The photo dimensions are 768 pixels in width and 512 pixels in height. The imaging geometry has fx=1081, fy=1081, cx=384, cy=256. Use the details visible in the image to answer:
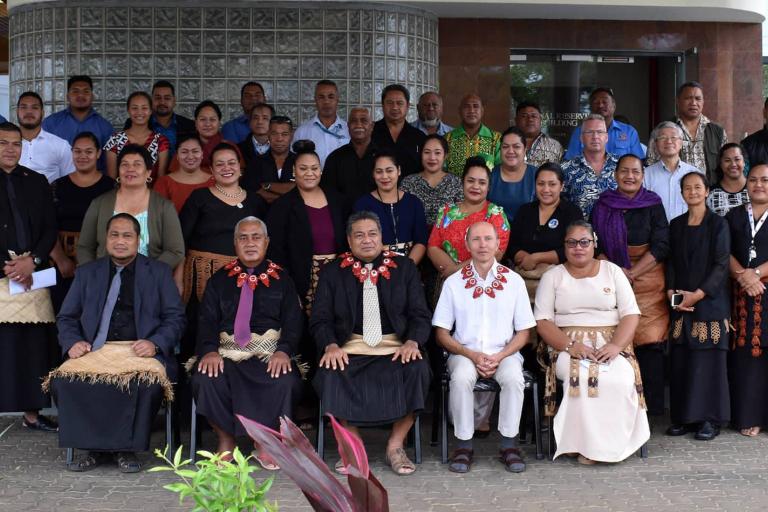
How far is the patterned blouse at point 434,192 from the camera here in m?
6.91

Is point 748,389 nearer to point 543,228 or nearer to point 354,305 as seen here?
point 543,228

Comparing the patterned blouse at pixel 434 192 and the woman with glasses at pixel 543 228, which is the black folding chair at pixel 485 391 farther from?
the patterned blouse at pixel 434 192

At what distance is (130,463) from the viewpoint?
5730 millimetres

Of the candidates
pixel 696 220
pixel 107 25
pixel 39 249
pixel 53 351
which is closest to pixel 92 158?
pixel 39 249

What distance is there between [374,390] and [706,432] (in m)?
2.06

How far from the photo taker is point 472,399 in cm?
589

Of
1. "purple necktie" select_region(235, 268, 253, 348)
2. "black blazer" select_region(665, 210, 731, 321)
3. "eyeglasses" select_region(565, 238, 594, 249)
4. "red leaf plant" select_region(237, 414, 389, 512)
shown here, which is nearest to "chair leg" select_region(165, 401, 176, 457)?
"purple necktie" select_region(235, 268, 253, 348)

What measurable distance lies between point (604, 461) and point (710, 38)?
20.5 feet

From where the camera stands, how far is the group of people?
5.84m

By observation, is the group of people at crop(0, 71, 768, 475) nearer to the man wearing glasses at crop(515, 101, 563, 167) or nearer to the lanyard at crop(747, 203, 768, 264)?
the lanyard at crop(747, 203, 768, 264)

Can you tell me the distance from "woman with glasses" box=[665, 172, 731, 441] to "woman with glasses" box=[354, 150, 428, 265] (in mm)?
1558

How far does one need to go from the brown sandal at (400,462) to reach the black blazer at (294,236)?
1228mm

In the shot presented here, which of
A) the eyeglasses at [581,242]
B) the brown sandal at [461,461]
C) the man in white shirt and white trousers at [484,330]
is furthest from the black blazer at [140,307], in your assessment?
the eyeglasses at [581,242]

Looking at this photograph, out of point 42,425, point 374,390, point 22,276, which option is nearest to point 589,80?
point 374,390
